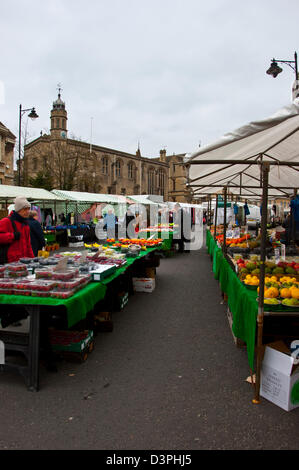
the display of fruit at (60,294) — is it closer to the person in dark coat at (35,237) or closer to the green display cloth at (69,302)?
the green display cloth at (69,302)

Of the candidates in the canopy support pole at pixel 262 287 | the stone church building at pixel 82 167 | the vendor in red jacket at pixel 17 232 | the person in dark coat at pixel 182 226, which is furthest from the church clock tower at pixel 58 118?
the canopy support pole at pixel 262 287

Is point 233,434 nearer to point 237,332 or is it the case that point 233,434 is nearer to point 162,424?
point 162,424

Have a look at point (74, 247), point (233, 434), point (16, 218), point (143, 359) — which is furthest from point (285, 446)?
point (74, 247)

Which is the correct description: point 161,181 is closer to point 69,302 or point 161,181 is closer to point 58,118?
point 58,118

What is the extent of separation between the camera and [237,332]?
3.69 meters

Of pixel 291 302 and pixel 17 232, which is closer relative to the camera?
pixel 291 302

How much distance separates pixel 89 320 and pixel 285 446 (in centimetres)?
272

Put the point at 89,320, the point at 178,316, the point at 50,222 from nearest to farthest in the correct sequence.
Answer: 1. the point at 89,320
2. the point at 178,316
3. the point at 50,222

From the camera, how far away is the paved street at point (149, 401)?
2.43m

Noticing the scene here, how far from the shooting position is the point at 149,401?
2.95 metres

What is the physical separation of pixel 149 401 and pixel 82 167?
3397 centimetres

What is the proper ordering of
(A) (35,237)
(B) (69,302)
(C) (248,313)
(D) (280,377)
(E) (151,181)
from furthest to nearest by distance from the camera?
(E) (151,181) < (A) (35,237) < (C) (248,313) < (B) (69,302) < (D) (280,377)

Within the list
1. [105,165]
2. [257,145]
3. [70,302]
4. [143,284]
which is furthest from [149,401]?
[105,165]
